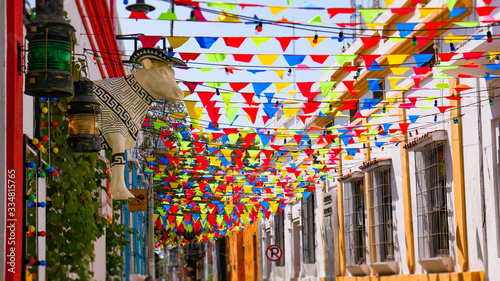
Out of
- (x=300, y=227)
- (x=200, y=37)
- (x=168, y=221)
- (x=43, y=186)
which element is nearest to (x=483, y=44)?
(x=200, y=37)

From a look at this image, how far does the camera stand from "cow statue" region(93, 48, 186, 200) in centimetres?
790

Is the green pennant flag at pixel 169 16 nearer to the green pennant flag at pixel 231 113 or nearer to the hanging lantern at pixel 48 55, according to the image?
the hanging lantern at pixel 48 55

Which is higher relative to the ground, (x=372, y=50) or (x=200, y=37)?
(x=372, y=50)

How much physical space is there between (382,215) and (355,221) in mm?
1884

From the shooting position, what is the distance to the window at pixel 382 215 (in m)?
17.4

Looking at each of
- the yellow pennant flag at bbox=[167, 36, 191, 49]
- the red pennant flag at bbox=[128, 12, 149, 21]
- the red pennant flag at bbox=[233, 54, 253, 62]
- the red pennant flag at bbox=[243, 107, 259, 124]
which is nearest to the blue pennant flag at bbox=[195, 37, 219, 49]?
the yellow pennant flag at bbox=[167, 36, 191, 49]

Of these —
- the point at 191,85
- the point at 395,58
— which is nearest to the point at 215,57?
the point at 191,85

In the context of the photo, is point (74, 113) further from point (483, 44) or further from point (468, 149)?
point (468, 149)

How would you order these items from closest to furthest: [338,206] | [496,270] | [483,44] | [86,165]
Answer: [86,165] < [483,44] < [496,270] < [338,206]

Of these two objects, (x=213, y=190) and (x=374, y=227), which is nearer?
(x=374, y=227)

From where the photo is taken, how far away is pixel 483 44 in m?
10.8

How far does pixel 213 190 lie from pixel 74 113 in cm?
1604

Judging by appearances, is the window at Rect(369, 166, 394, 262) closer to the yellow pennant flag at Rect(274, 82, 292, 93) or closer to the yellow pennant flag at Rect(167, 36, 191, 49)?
the yellow pennant flag at Rect(274, 82, 292, 93)

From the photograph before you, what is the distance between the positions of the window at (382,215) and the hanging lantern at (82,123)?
37.3ft
